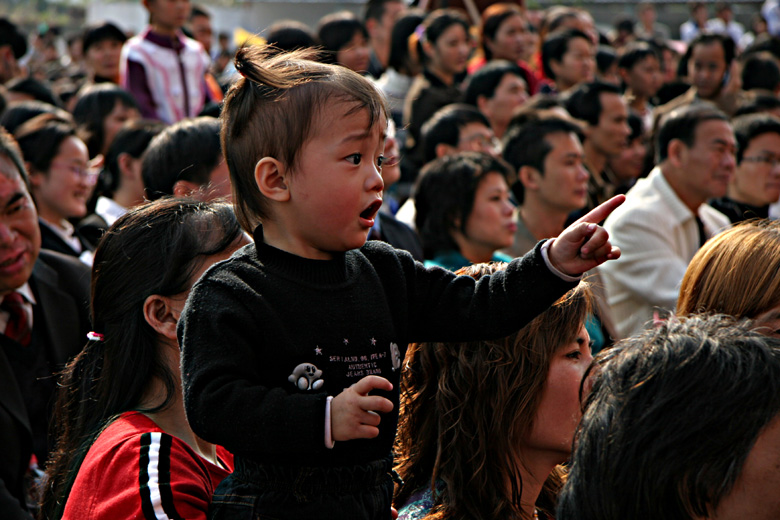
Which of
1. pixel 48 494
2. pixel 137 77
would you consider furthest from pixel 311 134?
pixel 137 77

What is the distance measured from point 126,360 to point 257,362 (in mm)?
591

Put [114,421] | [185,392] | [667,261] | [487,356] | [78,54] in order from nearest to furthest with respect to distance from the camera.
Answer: [185,392] < [114,421] < [487,356] < [667,261] < [78,54]

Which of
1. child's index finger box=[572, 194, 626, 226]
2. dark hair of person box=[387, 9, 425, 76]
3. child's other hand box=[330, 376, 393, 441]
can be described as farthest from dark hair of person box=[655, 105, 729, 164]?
child's other hand box=[330, 376, 393, 441]

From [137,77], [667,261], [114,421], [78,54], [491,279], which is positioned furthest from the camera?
[78,54]

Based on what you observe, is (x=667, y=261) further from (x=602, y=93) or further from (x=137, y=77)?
(x=137, y=77)

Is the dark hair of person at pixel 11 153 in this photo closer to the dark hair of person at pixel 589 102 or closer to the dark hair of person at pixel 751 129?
the dark hair of person at pixel 751 129

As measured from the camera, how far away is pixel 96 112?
5.93 m

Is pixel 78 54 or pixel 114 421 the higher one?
pixel 114 421

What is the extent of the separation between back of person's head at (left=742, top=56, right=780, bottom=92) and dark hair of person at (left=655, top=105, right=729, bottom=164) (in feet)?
15.4

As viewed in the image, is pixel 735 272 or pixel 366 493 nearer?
pixel 366 493

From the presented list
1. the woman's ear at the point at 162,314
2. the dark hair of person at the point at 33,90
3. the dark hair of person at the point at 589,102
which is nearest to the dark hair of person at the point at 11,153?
the woman's ear at the point at 162,314

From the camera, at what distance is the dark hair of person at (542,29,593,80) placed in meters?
8.53

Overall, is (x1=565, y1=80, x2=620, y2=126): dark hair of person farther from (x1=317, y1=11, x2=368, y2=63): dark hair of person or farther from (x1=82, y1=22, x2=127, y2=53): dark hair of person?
(x1=82, y1=22, x2=127, y2=53): dark hair of person

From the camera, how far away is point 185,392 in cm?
157
